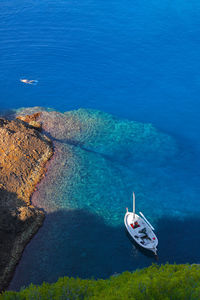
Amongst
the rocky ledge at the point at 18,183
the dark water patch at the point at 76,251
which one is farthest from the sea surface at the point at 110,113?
the rocky ledge at the point at 18,183

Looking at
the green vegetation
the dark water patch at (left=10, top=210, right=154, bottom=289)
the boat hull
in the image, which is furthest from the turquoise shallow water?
the green vegetation

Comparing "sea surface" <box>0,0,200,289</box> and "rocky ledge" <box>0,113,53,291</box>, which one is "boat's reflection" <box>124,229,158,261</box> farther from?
"rocky ledge" <box>0,113,53,291</box>

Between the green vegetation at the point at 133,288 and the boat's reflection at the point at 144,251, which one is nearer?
the green vegetation at the point at 133,288

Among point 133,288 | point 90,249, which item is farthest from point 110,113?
point 133,288

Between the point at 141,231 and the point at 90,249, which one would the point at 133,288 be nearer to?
the point at 141,231

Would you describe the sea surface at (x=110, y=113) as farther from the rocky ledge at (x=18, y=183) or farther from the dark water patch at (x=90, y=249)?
the rocky ledge at (x=18, y=183)

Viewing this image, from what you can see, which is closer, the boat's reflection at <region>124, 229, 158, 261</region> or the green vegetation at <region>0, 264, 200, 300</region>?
the green vegetation at <region>0, 264, 200, 300</region>

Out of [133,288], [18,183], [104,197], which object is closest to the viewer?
[133,288]
